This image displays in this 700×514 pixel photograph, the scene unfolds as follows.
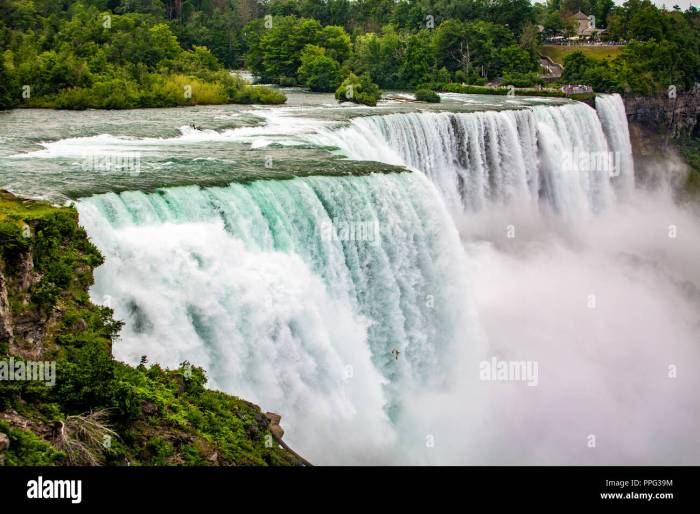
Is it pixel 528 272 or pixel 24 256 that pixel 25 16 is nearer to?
pixel 528 272

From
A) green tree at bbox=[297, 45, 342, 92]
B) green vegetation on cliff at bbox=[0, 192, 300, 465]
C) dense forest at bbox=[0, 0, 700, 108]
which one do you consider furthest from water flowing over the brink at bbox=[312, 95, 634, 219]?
green tree at bbox=[297, 45, 342, 92]

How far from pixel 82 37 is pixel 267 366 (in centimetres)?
2739

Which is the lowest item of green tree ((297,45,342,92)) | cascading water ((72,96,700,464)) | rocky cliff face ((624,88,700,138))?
cascading water ((72,96,700,464))

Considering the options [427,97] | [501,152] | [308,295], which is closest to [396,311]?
[308,295]

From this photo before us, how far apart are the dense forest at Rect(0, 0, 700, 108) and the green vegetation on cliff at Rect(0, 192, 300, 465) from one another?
20.3 meters

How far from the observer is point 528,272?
29.4m

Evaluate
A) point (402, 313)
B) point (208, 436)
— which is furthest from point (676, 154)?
point (208, 436)

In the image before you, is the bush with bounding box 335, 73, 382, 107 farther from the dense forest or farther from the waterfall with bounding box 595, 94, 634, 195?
the waterfall with bounding box 595, 94, 634, 195

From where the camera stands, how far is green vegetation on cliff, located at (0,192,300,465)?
11.1 metres

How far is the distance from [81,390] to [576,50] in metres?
57.0

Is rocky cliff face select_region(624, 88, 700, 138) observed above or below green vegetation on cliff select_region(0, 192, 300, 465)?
above

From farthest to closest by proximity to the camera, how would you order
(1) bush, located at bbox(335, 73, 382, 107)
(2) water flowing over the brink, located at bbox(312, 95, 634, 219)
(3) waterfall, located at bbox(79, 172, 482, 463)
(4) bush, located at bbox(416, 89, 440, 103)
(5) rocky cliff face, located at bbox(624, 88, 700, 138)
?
(5) rocky cliff face, located at bbox(624, 88, 700, 138) → (4) bush, located at bbox(416, 89, 440, 103) → (1) bush, located at bbox(335, 73, 382, 107) → (2) water flowing over the brink, located at bbox(312, 95, 634, 219) → (3) waterfall, located at bbox(79, 172, 482, 463)

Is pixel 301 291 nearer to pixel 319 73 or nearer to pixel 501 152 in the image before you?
pixel 501 152

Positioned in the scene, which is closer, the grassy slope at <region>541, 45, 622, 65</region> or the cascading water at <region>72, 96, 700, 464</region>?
the cascading water at <region>72, 96, 700, 464</region>
